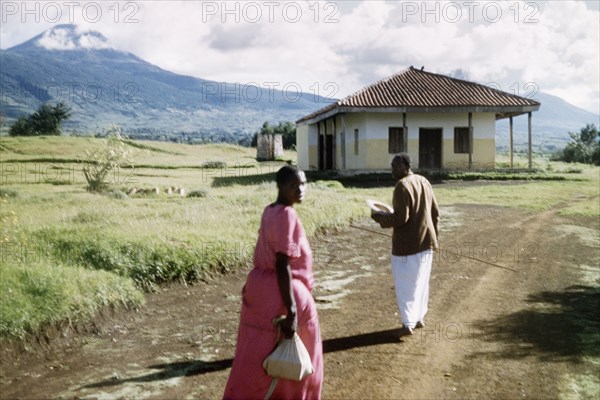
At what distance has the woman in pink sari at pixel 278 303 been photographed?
3805 mm

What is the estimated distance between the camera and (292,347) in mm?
3738

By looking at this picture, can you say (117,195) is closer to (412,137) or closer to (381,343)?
(412,137)

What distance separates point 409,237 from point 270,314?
2.68 metres

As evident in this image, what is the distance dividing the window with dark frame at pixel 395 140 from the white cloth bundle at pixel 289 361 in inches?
881

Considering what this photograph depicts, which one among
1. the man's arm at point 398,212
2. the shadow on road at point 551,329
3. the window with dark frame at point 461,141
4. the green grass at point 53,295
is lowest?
the shadow on road at point 551,329

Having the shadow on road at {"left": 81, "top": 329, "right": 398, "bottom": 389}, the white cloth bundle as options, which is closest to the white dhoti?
the shadow on road at {"left": 81, "top": 329, "right": 398, "bottom": 389}

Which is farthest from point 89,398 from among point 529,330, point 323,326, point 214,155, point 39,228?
point 214,155

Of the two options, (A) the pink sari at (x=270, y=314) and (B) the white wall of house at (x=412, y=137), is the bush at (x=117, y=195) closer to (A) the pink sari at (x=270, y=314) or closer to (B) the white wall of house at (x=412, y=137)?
(B) the white wall of house at (x=412, y=137)

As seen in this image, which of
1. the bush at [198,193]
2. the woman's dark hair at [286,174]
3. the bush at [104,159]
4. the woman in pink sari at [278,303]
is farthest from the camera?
the bush at [104,159]

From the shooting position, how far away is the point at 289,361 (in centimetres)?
369

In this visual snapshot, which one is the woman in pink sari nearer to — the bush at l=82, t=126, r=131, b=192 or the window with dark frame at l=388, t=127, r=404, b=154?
the bush at l=82, t=126, r=131, b=192

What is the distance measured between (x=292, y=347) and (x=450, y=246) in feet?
25.2

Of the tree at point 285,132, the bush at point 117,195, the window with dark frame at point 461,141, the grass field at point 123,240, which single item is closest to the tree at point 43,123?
the tree at point 285,132

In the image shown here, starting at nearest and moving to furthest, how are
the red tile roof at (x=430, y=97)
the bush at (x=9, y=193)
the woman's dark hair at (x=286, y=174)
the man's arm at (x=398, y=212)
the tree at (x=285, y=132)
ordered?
the woman's dark hair at (x=286, y=174)
the man's arm at (x=398, y=212)
the bush at (x=9, y=193)
the red tile roof at (x=430, y=97)
the tree at (x=285, y=132)
